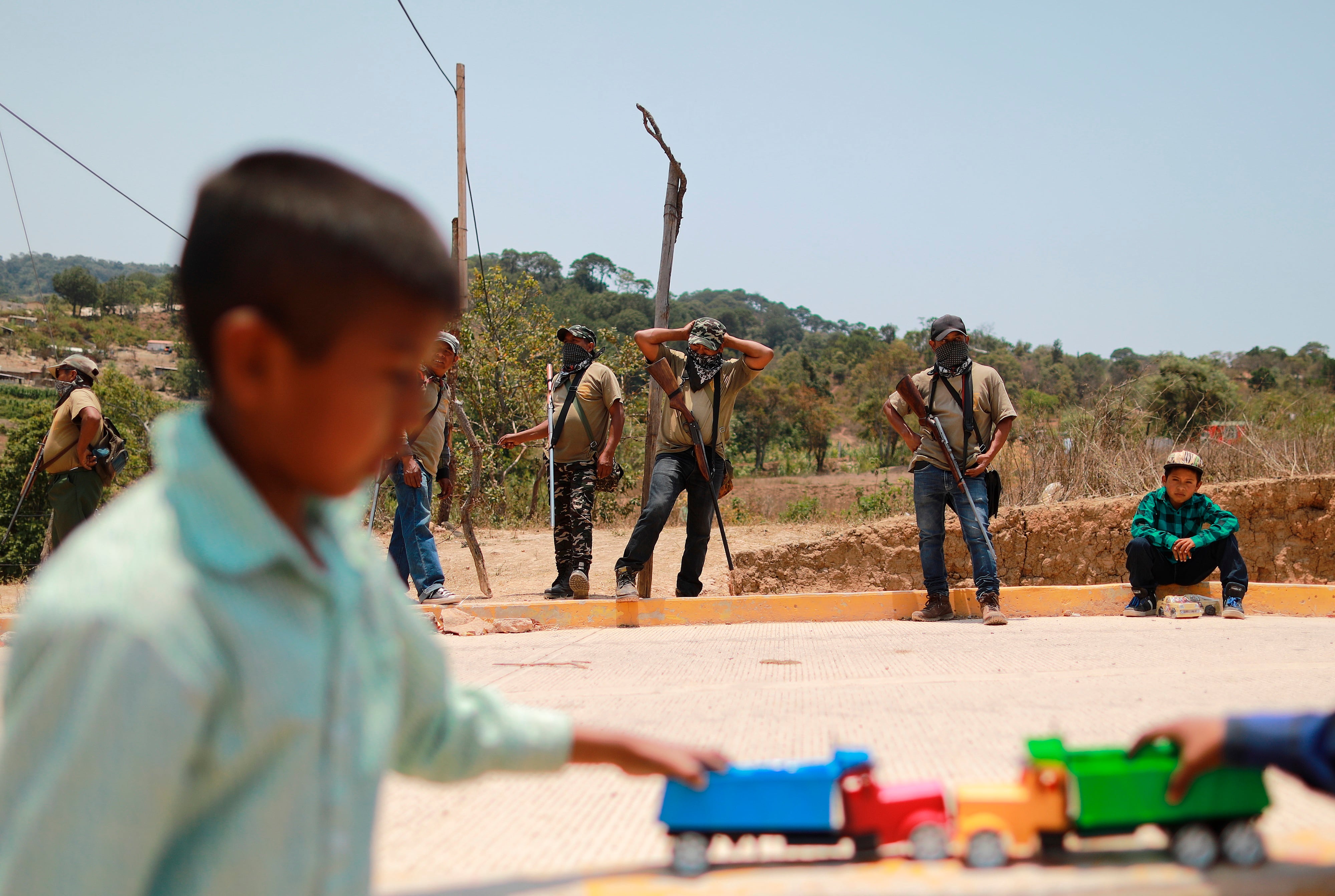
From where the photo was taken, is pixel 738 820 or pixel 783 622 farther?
pixel 783 622

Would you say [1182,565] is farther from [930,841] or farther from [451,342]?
[930,841]

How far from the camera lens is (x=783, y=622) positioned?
615 cm

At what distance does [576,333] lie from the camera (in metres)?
7.41

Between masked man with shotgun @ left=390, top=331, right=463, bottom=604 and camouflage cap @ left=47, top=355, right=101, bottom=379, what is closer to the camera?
masked man with shotgun @ left=390, top=331, right=463, bottom=604

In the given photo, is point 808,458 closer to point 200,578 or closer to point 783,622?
point 783,622

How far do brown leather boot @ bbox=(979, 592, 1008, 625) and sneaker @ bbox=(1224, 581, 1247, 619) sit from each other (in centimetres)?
143

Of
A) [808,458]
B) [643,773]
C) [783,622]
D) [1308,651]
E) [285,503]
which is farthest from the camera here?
[808,458]

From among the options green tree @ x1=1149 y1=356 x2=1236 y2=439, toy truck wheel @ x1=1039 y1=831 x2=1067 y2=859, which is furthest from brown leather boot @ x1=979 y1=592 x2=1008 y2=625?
green tree @ x1=1149 y1=356 x2=1236 y2=439

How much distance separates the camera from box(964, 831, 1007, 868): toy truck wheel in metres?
1.60

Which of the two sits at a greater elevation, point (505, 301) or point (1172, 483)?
point (505, 301)

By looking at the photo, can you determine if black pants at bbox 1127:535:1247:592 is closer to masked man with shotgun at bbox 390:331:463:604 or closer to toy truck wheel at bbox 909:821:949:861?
masked man with shotgun at bbox 390:331:463:604

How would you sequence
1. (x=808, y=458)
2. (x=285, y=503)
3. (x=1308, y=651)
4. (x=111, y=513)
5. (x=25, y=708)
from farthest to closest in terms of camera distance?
(x=808, y=458) → (x=1308, y=651) → (x=285, y=503) → (x=111, y=513) → (x=25, y=708)

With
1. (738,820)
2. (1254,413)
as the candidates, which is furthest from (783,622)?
(1254,413)

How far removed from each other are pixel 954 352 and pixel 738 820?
5.38m
